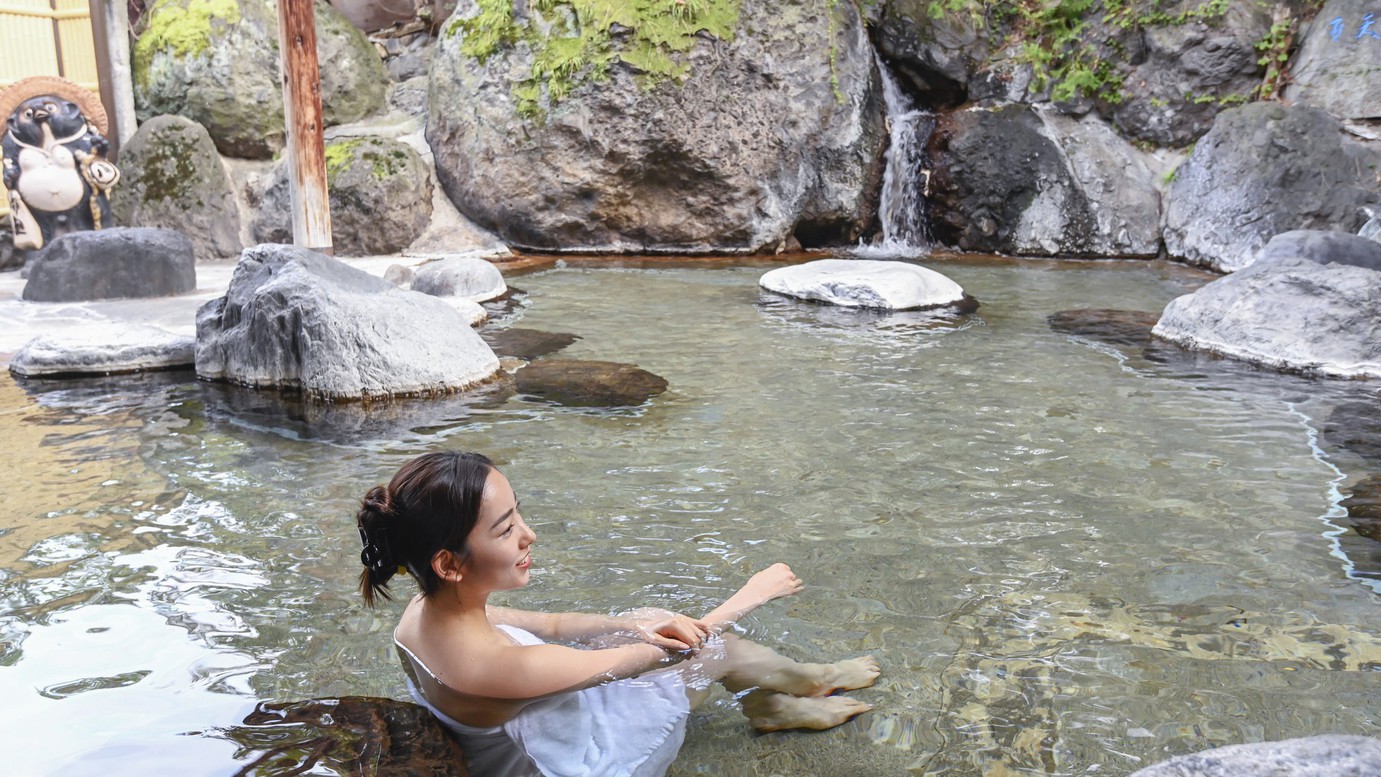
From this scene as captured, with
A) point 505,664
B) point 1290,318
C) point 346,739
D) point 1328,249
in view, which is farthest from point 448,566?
point 1328,249

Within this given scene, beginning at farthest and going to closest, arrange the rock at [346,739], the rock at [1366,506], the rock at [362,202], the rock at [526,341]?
the rock at [362,202], the rock at [526,341], the rock at [1366,506], the rock at [346,739]

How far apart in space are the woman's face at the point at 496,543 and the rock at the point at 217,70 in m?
11.2

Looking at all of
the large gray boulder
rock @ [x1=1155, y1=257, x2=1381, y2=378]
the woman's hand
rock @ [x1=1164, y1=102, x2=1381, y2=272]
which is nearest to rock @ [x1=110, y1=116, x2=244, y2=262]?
the large gray boulder

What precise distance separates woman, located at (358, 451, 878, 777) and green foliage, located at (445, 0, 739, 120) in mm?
10063

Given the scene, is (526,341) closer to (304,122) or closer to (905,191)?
(304,122)

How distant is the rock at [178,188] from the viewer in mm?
11211

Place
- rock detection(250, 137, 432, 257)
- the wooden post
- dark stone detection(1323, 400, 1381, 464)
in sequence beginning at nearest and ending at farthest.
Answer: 1. dark stone detection(1323, 400, 1381, 464)
2. the wooden post
3. rock detection(250, 137, 432, 257)

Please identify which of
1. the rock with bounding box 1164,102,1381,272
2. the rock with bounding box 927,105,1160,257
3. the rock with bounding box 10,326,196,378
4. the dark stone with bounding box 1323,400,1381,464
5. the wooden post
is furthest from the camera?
the rock with bounding box 927,105,1160,257

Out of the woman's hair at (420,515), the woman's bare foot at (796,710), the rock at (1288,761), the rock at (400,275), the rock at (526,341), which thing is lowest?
the woman's bare foot at (796,710)

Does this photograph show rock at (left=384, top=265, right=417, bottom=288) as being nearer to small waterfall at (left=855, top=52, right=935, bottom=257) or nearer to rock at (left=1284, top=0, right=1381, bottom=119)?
small waterfall at (left=855, top=52, right=935, bottom=257)

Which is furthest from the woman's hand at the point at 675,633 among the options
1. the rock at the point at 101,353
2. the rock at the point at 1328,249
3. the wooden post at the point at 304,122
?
the rock at the point at 1328,249

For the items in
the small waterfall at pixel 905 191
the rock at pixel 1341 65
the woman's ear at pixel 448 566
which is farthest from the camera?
the small waterfall at pixel 905 191

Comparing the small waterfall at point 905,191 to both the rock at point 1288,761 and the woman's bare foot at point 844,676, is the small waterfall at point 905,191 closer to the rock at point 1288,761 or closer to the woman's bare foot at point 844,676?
the woman's bare foot at point 844,676

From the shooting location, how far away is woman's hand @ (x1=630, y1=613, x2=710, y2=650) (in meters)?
2.60
